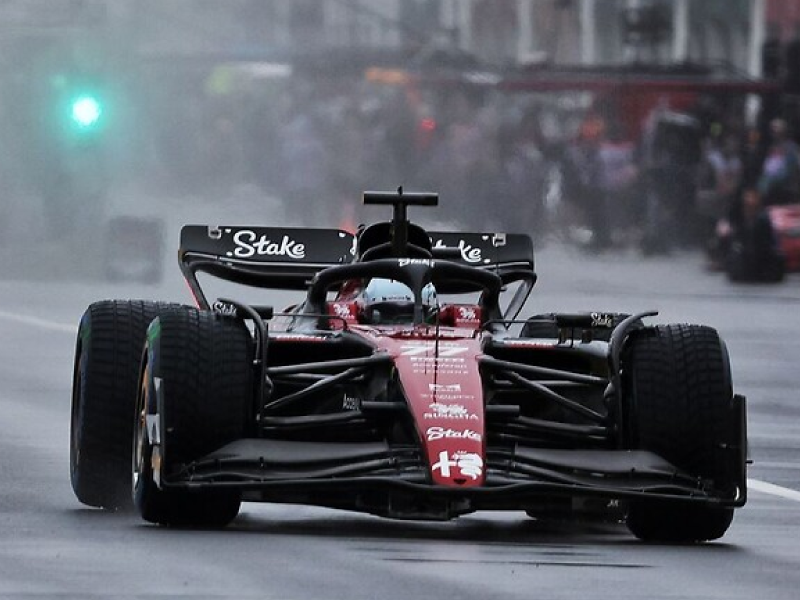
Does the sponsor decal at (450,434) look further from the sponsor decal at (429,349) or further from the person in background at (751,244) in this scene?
the person in background at (751,244)

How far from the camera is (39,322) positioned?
1139 inches

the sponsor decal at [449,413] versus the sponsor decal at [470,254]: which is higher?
the sponsor decal at [470,254]

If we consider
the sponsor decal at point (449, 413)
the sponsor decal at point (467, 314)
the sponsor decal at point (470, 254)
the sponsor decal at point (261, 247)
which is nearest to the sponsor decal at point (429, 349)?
the sponsor decal at point (449, 413)

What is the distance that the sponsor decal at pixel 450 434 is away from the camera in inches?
449

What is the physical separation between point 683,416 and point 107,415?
238 centimetres

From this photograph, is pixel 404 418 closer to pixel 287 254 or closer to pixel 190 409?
pixel 190 409

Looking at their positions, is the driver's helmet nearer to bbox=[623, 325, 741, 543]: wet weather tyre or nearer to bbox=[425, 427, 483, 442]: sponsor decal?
bbox=[623, 325, 741, 543]: wet weather tyre

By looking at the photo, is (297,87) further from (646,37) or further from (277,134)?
(646,37)

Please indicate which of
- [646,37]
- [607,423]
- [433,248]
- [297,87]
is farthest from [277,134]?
[607,423]

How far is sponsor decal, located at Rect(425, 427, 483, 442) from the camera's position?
11414 mm

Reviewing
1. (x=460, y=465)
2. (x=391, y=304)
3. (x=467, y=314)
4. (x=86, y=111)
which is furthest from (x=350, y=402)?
(x=86, y=111)

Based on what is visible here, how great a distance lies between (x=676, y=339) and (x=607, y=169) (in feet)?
107

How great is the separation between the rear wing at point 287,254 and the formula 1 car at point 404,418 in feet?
6.04

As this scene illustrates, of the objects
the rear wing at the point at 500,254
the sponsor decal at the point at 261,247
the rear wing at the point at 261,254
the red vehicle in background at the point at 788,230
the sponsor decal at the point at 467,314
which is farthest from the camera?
the red vehicle in background at the point at 788,230
